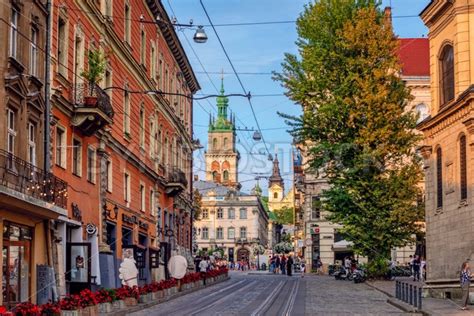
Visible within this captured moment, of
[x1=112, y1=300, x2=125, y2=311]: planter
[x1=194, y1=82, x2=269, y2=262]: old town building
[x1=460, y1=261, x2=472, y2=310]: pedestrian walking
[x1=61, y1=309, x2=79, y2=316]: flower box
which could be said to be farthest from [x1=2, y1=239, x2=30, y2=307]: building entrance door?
[x1=194, y1=82, x2=269, y2=262]: old town building

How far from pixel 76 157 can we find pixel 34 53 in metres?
5.56

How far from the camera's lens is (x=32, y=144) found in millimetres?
25469

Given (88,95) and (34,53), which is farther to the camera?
(88,95)

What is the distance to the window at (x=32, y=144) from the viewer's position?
991 inches

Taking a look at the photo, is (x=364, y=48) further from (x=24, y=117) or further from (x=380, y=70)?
(x=24, y=117)

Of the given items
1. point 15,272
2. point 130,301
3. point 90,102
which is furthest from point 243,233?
point 15,272

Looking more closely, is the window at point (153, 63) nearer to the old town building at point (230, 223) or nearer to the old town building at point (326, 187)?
the old town building at point (326, 187)

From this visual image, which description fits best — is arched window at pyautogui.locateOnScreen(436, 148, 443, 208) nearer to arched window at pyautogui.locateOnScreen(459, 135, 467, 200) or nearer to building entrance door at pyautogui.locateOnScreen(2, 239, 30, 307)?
arched window at pyautogui.locateOnScreen(459, 135, 467, 200)

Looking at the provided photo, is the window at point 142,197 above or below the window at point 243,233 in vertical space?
above

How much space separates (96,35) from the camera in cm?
3338

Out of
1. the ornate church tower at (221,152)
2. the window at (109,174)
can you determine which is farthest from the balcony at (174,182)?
the ornate church tower at (221,152)

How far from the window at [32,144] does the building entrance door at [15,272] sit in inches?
94.8

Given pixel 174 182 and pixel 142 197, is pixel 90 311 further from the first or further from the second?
pixel 174 182

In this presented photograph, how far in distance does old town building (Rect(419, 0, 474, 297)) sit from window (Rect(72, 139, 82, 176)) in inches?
524
